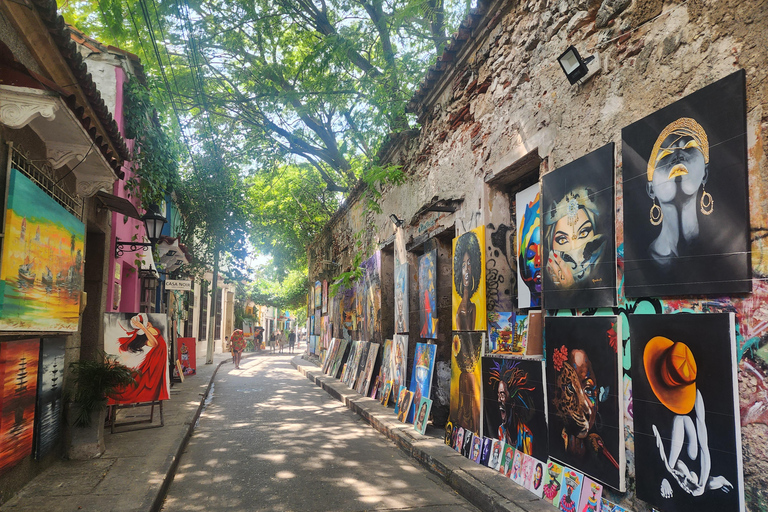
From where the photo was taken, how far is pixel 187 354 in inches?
607

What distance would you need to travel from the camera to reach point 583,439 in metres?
3.95

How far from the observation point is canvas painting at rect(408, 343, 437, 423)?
732 centimetres

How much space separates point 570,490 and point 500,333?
2122 mm

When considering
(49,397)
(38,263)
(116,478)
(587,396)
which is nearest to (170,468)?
(116,478)

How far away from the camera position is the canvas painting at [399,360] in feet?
28.2

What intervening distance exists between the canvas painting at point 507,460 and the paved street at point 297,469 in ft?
1.71

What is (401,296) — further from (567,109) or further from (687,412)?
(687,412)

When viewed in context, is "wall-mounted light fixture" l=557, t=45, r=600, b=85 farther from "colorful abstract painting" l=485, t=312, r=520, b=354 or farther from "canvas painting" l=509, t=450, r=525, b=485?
"canvas painting" l=509, t=450, r=525, b=485

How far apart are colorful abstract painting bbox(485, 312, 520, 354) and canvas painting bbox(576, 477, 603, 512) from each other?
199 cm

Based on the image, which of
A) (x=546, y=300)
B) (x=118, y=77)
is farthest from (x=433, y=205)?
(x=118, y=77)

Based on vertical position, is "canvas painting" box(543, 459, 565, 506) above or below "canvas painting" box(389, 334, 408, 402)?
below

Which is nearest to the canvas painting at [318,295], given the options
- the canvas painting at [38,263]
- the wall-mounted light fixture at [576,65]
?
the canvas painting at [38,263]

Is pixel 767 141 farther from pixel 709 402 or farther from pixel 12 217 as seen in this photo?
pixel 12 217

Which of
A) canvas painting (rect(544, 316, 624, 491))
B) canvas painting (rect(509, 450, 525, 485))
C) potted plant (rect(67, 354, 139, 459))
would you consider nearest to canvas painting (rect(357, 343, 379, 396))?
potted plant (rect(67, 354, 139, 459))
